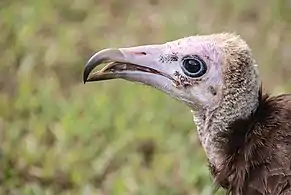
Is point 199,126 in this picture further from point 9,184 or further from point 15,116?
point 15,116

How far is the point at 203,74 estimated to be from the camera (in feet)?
9.22

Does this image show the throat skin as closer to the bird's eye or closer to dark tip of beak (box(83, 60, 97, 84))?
the bird's eye

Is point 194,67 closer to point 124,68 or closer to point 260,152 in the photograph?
point 124,68

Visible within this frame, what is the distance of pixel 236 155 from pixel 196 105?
0.25 metres

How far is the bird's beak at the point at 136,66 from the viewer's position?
2811 mm

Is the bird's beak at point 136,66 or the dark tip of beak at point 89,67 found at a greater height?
the bird's beak at point 136,66

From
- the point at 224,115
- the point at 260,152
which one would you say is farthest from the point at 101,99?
the point at 260,152

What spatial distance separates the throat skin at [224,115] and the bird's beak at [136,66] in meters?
0.19

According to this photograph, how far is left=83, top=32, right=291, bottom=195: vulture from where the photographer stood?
2.59m

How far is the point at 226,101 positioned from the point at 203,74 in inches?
6.0

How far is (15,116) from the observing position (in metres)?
4.58

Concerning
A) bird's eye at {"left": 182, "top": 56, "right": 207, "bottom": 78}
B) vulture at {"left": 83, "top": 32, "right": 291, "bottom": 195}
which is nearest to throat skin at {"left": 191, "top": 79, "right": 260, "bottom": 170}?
vulture at {"left": 83, "top": 32, "right": 291, "bottom": 195}

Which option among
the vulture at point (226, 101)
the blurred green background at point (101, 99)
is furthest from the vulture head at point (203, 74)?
the blurred green background at point (101, 99)

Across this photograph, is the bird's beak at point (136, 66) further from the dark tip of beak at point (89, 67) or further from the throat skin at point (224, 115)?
the throat skin at point (224, 115)
